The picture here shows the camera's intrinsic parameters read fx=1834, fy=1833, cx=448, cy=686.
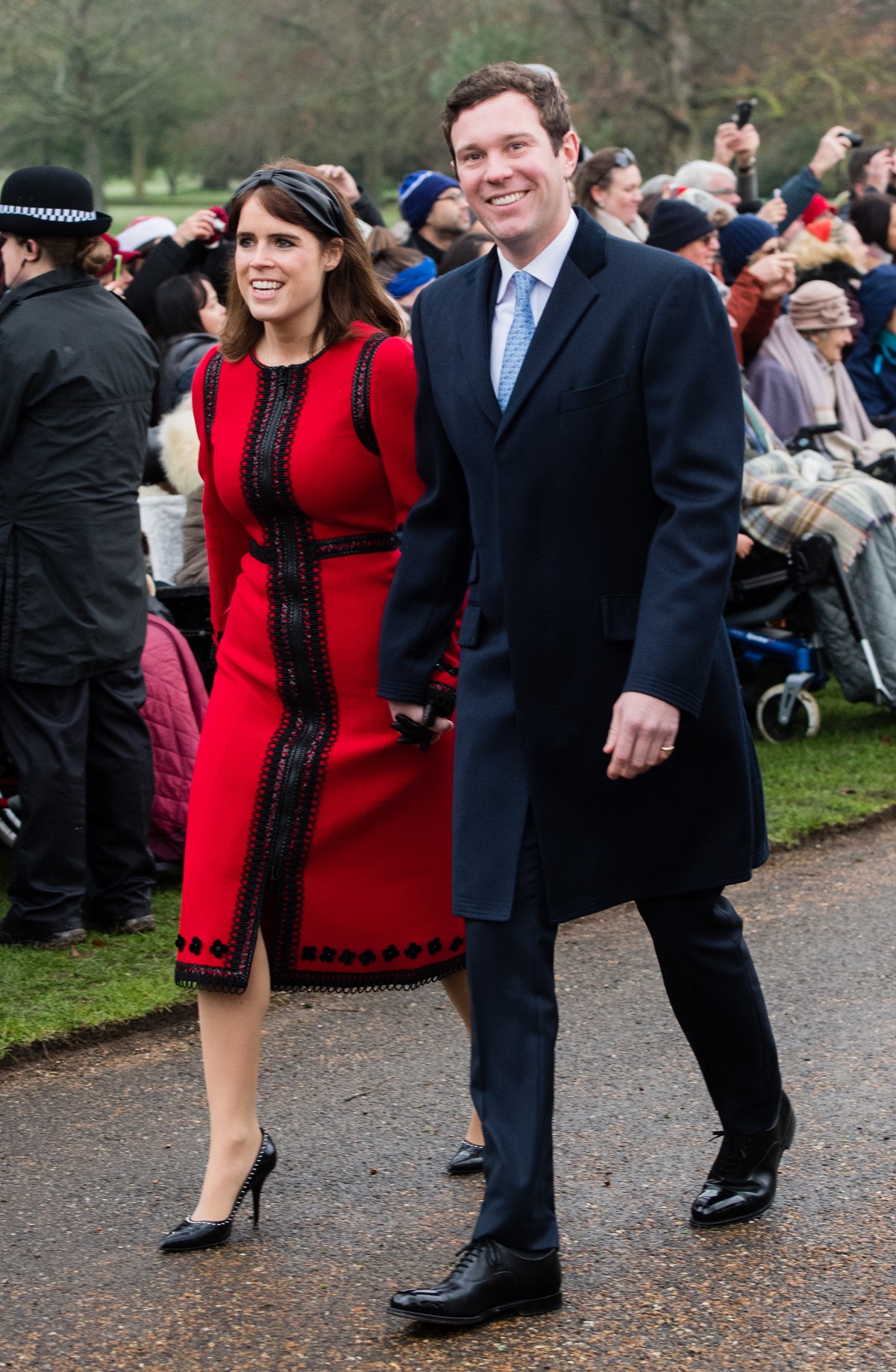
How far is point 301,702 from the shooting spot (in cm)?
358

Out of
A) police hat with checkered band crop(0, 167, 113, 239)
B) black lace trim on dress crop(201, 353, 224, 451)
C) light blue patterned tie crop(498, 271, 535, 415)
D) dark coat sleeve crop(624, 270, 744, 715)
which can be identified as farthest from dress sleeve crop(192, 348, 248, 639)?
police hat with checkered band crop(0, 167, 113, 239)

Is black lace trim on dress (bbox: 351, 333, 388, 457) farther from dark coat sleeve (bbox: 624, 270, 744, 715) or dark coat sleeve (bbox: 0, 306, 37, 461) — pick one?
dark coat sleeve (bbox: 0, 306, 37, 461)

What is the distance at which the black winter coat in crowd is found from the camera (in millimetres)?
5453

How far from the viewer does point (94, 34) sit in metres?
23.1

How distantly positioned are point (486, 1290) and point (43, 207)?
3638mm

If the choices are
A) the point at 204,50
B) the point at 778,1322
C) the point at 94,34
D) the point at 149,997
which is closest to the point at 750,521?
the point at 149,997

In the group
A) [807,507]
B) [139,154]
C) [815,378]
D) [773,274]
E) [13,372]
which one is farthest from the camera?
[139,154]

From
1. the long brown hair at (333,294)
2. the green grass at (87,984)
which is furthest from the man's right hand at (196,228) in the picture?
the long brown hair at (333,294)

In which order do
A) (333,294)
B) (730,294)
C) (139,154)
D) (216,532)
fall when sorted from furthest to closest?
(139,154) < (730,294) < (216,532) < (333,294)

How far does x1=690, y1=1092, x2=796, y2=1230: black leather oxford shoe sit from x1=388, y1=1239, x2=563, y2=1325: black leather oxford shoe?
17.3 inches

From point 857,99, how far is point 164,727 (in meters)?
21.1

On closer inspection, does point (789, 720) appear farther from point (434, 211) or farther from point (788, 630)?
point (434, 211)

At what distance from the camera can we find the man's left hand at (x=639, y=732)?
304cm

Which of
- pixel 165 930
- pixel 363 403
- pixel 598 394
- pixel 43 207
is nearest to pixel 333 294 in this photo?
pixel 363 403
